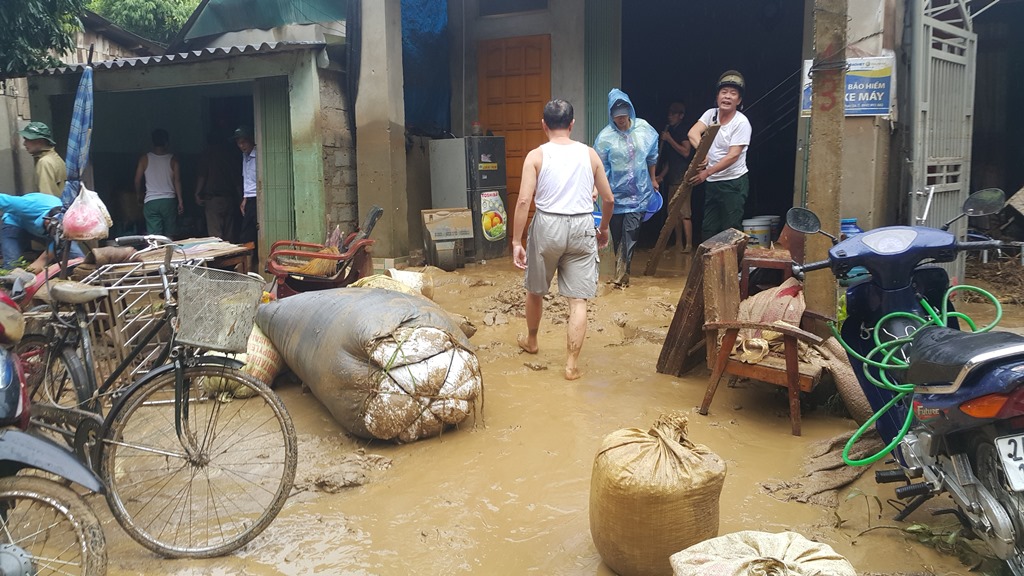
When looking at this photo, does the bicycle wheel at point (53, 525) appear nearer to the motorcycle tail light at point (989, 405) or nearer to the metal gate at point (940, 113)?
the motorcycle tail light at point (989, 405)

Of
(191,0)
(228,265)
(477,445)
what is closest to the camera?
(477,445)

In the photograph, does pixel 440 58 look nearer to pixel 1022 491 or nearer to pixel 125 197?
pixel 125 197

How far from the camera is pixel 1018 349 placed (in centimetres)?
224

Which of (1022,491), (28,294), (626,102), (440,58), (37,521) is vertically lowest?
(37,521)

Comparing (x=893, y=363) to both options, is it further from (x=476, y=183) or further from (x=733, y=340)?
(x=476, y=183)

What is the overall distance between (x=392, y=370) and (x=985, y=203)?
2877mm

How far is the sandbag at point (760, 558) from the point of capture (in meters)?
1.99

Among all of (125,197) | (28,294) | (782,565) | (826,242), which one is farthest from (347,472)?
(125,197)

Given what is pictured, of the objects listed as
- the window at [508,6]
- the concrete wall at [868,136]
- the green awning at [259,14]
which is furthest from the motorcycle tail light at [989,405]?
the green awning at [259,14]

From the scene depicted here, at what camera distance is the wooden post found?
427 cm

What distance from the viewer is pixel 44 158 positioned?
23.8 feet

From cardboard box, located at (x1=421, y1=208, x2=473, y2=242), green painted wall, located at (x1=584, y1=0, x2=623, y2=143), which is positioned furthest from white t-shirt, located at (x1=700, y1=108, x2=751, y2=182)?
cardboard box, located at (x1=421, y1=208, x2=473, y2=242)

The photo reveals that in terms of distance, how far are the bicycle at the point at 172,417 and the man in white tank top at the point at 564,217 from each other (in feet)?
6.80

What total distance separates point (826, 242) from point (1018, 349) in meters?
2.40
